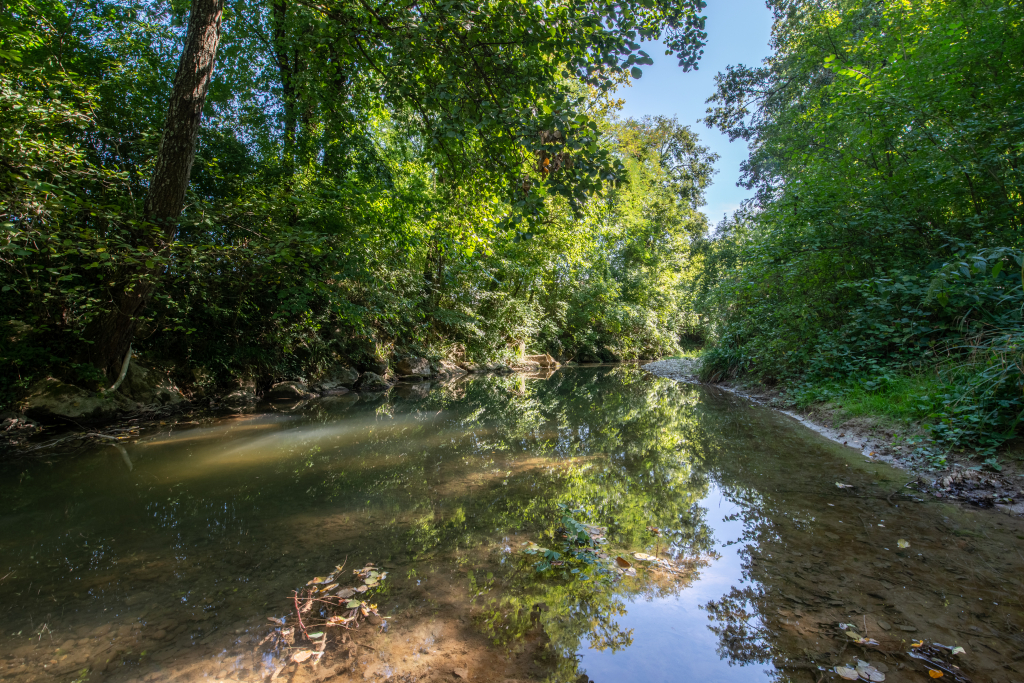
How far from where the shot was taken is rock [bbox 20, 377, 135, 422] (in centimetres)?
643

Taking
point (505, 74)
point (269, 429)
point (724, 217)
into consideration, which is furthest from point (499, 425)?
point (724, 217)

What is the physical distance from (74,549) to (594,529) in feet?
11.3

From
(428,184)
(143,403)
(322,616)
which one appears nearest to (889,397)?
(322,616)

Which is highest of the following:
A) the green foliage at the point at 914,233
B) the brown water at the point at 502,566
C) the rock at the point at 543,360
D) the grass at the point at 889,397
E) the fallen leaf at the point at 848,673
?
the green foliage at the point at 914,233

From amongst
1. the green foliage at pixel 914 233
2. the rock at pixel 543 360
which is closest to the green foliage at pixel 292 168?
the green foliage at pixel 914 233

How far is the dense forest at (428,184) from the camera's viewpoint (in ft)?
14.0

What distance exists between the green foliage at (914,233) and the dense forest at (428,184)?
0.14ft

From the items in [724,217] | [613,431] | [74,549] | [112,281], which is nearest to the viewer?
[74,549]

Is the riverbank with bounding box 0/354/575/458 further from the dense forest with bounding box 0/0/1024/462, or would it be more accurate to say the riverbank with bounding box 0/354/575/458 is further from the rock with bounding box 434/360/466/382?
the rock with bounding box 434/360/466/382

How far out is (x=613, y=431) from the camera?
20.8 feet

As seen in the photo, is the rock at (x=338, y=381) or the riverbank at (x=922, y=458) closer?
the riverbank at (x=922, y=458)

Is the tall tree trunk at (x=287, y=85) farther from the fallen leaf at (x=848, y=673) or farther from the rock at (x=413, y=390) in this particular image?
the fallen leaf at (x=848, y=673)

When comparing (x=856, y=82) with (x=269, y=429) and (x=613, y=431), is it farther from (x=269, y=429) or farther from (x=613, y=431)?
(x=269, y=429)

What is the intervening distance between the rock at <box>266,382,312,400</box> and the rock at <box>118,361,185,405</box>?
1.70 m
